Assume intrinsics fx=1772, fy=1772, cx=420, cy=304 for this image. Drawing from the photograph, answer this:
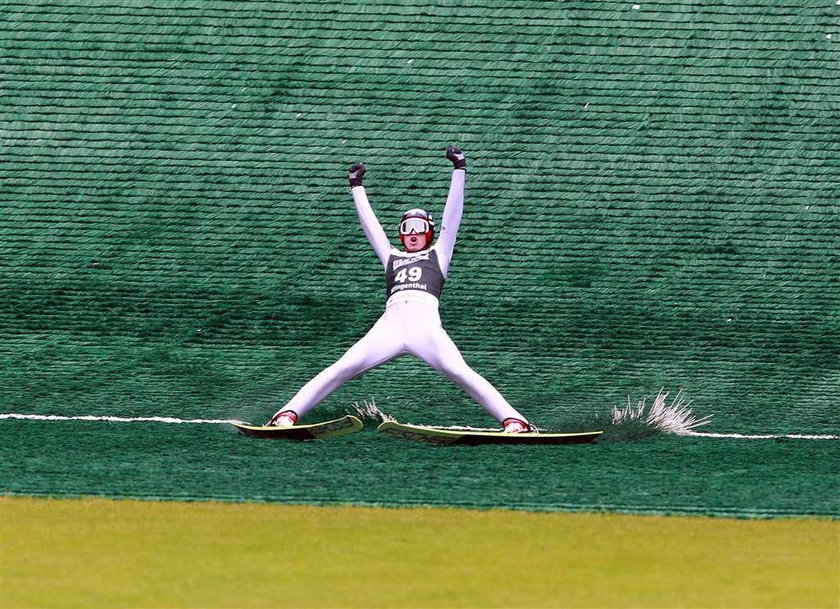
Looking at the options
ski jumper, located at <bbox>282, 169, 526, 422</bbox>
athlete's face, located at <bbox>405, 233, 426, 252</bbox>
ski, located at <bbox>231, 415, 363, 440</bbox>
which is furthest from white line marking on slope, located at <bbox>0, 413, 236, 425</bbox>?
athlete's face, located at <bbox>405, 233, 426, 252</bbox>

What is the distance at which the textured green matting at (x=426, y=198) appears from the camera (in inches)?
401

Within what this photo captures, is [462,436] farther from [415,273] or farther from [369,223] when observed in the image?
[369,223]

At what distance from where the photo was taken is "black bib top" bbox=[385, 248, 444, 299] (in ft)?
28.5

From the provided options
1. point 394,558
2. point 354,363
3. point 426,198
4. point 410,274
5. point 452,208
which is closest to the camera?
point 394,558

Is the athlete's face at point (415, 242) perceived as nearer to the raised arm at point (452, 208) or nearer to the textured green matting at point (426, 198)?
the raised arm at point (452, 208)

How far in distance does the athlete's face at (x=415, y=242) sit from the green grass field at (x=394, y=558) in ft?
8.28

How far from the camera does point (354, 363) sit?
8500 mm

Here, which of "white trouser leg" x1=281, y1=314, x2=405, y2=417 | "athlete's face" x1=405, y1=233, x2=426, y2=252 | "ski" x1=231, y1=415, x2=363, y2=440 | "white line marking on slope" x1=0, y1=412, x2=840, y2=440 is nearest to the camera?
"ski" x1=231, y1=415, x2=363, y2=440

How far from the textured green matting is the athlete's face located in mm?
1120

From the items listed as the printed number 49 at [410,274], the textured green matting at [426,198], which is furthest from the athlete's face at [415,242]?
the textured green matting at [426,198]

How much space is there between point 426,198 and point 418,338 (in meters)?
2.51

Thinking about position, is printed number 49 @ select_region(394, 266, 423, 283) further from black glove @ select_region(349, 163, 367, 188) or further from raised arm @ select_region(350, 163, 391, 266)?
black glove @ select_region(349, 163, 367, 188)

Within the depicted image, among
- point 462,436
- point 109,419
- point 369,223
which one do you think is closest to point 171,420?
point 109,419

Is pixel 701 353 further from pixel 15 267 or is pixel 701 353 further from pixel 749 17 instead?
pixel 15 267
